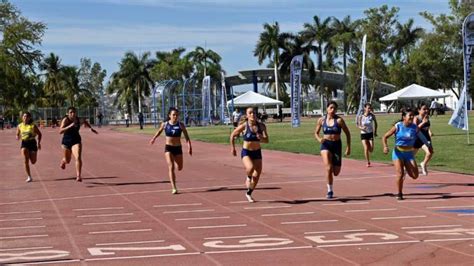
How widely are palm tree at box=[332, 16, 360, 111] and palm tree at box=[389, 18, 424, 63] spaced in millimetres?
4873

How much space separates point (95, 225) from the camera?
1092 centimetres

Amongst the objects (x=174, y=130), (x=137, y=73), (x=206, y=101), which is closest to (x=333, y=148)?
(x=174, y=130)

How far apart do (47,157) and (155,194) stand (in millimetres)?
14036

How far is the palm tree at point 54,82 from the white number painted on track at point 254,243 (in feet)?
319

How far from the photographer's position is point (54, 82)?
4104 inches

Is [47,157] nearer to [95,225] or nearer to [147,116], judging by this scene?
[95,225]

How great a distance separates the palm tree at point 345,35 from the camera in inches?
3492

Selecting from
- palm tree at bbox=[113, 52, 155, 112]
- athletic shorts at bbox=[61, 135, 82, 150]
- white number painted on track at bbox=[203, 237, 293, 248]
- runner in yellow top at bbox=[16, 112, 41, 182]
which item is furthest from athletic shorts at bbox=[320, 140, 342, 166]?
palm tree at bbox=[113, 52, 155, 112]

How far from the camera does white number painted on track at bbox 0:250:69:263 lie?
334 inches

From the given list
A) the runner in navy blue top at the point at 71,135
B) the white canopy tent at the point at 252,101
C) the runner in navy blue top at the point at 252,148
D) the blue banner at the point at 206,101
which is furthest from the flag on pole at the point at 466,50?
the white canopy tent at the point at 252,101

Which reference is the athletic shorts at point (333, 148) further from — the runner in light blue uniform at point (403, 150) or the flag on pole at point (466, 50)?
the flag on pole at point (466, 50)

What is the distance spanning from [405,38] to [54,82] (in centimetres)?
4775

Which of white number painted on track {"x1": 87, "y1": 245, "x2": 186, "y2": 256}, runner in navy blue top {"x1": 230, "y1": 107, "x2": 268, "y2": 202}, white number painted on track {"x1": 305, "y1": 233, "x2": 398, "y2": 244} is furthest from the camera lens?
runner in navy blue top {"x1": 230, "y1": 107, "x2": 268, "y2": 202}

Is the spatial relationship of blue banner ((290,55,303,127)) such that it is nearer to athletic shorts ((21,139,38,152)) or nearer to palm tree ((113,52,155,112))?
athletic shorts ((21,139,38,152))
